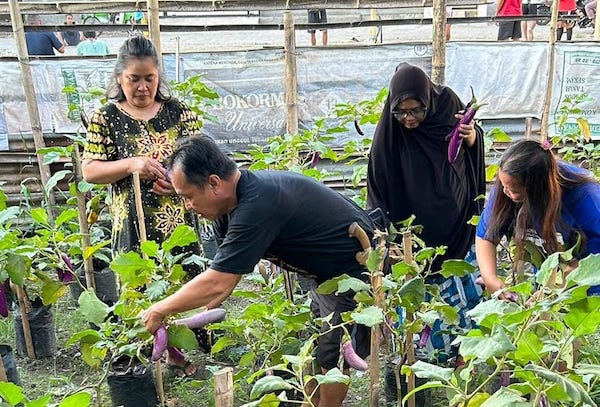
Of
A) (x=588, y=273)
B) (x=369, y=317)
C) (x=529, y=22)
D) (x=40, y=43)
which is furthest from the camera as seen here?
(x=529, y=22)

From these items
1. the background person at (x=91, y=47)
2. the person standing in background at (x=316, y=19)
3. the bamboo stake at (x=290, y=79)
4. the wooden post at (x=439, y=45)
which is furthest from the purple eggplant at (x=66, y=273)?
the person standing in background at (x=316, y=19)

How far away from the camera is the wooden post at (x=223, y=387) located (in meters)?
1.31

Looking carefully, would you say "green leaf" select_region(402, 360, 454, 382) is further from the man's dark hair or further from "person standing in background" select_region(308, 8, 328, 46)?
"person standing in background" select_region(308, 8, 328, 46)

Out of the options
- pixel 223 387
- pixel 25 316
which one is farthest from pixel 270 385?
pixel 25 316

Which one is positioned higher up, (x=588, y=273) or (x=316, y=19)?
(x=316, y=19)

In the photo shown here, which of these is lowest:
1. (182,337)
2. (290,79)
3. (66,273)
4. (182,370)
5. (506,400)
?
(182,370)

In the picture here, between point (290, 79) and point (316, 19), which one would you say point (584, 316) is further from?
point (316, 19)

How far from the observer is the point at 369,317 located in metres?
1.53

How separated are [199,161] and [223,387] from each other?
2.25 feet

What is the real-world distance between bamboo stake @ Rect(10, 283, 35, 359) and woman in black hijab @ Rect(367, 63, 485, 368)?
1563mm

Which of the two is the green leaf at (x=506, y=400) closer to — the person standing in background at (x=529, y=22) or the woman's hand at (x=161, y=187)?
the woman's hand at (x=161, y=187)

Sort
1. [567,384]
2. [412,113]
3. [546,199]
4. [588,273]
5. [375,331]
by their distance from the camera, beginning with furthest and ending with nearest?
[412,113]
[546,199]
[375,331]
[588,273]
[567,384]

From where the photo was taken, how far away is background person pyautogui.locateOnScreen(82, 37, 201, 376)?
2.47 m

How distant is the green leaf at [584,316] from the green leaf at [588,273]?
33 millimetres
